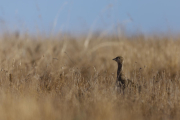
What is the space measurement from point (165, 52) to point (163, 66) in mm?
859

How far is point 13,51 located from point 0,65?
149 cm

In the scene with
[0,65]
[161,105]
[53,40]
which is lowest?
[161,105]

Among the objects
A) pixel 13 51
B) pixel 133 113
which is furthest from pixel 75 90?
pixel 13 51

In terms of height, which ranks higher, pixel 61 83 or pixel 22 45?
pixel 22 45

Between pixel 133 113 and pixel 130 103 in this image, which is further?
pixel 130 103

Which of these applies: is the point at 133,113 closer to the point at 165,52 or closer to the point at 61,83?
the point at 61,83

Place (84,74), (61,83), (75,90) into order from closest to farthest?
(75,90)
(61,83)
(84,74)

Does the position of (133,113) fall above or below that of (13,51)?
below

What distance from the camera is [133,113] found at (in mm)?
4191

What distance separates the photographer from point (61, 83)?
600 cm

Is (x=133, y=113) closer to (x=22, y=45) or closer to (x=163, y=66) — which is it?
(x=163, y=66)

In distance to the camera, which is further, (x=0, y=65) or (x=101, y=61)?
(x=101, y=61)

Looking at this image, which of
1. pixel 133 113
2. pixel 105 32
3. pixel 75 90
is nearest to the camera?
pixel 133 113

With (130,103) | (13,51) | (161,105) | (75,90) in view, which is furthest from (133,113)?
(13,51)
